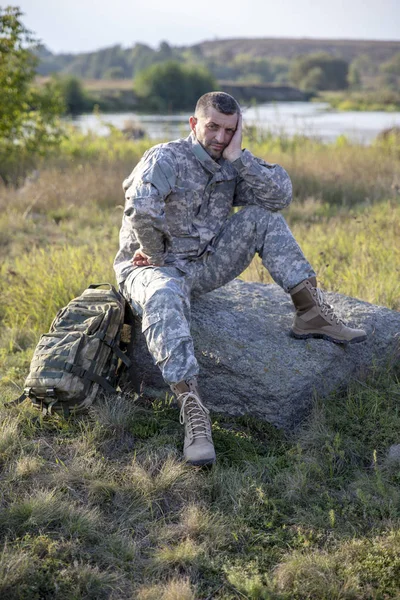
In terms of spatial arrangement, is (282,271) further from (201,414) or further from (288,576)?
(288,576)

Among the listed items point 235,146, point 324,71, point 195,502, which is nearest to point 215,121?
point 235,146

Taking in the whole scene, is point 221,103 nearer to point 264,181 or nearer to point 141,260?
point 264,181

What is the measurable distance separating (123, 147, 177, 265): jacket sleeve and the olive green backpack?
0.42 meters

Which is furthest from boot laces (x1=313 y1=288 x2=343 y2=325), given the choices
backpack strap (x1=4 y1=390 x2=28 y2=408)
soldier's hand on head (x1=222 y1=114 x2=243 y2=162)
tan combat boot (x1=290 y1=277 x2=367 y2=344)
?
backpack strap (x1=4 y1=390 x2=28 y2=408)

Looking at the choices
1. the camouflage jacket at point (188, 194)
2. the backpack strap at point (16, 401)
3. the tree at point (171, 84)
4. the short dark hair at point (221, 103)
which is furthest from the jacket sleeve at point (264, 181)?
the tree at point (171, 84)

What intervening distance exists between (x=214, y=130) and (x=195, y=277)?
2.76 feet

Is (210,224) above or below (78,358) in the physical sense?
above

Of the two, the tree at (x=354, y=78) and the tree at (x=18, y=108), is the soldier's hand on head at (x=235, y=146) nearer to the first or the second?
the tree at (x=18, y=108)

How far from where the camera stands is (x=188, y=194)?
3564mm

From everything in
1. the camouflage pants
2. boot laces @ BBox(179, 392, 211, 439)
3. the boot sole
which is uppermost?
the camouflage pants

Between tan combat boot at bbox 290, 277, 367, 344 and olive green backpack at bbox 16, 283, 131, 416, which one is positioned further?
tan combat boot at bbox 290, 277, 367, 344

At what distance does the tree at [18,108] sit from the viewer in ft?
34.4

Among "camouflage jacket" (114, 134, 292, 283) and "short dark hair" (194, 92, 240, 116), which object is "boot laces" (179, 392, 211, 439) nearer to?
"camouflage jacket" (114, 134, 292, 283)

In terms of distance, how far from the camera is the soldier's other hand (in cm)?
345
